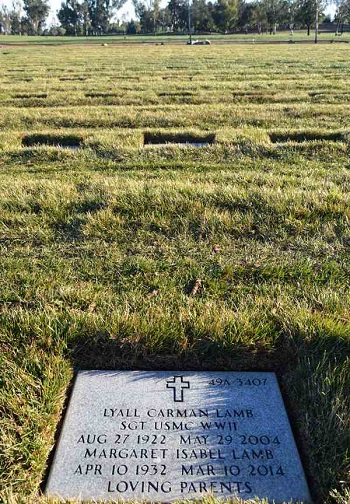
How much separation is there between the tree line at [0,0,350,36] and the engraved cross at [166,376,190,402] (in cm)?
8692

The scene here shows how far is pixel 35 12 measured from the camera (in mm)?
107125

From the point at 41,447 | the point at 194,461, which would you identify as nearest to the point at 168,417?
the point at 194,461

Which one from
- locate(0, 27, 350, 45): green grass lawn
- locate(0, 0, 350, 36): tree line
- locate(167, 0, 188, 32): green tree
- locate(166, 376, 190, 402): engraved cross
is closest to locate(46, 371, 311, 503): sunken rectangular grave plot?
locate(166, 376, 190, 402): engraved cross

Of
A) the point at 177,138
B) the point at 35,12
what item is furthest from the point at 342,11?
the point at 177,138

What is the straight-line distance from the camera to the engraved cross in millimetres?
2330

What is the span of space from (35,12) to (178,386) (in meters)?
123

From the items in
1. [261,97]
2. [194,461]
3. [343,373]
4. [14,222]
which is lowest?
[194,461]

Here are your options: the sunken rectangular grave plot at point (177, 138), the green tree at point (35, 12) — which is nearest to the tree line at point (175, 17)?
the green tree at point (35, 12)

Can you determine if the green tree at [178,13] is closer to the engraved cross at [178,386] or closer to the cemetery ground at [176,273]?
the cemetery ground at [176,273]

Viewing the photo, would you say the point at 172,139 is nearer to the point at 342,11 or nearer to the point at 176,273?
the point at 176,273

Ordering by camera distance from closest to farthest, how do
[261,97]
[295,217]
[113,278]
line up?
[113,278], [295,217], [261,97]

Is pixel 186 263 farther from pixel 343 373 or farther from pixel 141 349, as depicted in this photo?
pixel 343 373

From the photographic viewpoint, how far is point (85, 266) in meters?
3.49

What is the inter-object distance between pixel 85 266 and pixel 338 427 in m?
2.10
